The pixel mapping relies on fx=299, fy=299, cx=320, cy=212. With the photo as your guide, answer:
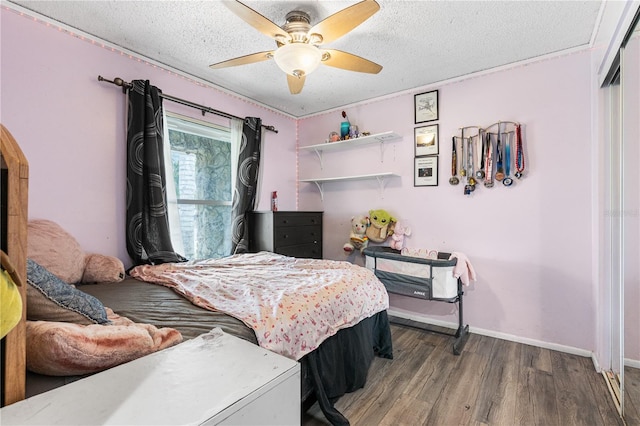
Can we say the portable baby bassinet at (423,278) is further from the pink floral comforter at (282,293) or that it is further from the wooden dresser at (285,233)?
the wooden dresser at (285,233)

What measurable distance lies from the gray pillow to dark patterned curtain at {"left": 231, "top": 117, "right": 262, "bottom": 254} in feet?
6.72

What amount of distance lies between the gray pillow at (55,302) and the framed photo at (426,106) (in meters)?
3.01

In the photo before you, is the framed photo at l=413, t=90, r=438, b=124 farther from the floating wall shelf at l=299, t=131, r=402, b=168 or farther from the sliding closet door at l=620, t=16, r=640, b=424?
the sliding closet door at l=620, t=16, r=640, b=424

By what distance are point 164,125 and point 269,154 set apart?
1283 mm

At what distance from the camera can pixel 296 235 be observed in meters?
3.31

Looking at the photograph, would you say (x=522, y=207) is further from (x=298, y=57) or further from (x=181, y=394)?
(x=181, y=394)

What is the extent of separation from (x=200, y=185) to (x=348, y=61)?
1.86 metres

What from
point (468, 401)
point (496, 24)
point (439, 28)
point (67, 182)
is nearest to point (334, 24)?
point (439, 28)

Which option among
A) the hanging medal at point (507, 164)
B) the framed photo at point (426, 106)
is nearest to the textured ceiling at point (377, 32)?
the framed photo at point (426, 106)

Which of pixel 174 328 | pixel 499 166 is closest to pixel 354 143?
pixel 499 166

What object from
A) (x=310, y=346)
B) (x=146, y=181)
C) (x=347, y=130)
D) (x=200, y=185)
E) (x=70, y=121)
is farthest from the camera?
(x=347, y=130)

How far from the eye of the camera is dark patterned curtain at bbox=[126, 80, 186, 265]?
235 cm

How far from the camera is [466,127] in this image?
2.81 m

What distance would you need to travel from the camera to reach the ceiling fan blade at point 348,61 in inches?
75.6
